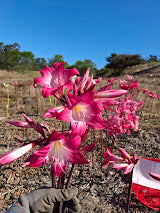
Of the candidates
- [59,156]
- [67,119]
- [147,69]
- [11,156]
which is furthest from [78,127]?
[147,69]

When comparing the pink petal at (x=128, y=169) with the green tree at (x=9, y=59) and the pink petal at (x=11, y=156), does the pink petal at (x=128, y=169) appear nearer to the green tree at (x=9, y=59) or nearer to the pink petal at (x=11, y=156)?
the pink petal at (x=11, y=156)

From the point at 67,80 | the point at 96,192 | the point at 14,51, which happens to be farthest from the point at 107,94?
the point at 14,51

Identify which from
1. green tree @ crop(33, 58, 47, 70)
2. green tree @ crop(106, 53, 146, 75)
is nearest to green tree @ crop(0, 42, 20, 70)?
green tree @ crop(33, 58, 47, 70)

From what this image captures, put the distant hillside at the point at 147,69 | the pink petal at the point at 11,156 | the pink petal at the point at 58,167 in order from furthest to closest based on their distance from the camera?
the distant hillside at the point at 147,69 < the pink petal at the point at 58,167 < the pink petal at the point at 11,156

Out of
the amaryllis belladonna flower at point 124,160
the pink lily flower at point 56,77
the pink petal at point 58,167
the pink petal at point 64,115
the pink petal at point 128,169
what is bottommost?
the pink petal at point 128,169

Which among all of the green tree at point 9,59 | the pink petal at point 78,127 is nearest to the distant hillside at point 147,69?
the pink petal at point 78,127

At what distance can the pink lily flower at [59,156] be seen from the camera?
0.62 meters

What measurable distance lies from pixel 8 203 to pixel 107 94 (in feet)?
4.75

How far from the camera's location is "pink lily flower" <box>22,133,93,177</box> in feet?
2.02

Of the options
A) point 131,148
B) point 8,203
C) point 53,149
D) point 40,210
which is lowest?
point 8,203

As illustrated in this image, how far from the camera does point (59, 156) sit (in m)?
0.70

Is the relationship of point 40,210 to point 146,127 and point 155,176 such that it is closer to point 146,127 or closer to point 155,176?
point 155,176

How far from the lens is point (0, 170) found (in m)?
1.94

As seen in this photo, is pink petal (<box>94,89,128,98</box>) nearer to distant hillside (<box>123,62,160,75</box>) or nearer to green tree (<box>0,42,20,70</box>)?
distant hillside (<box>123,62,160,75</box>)
